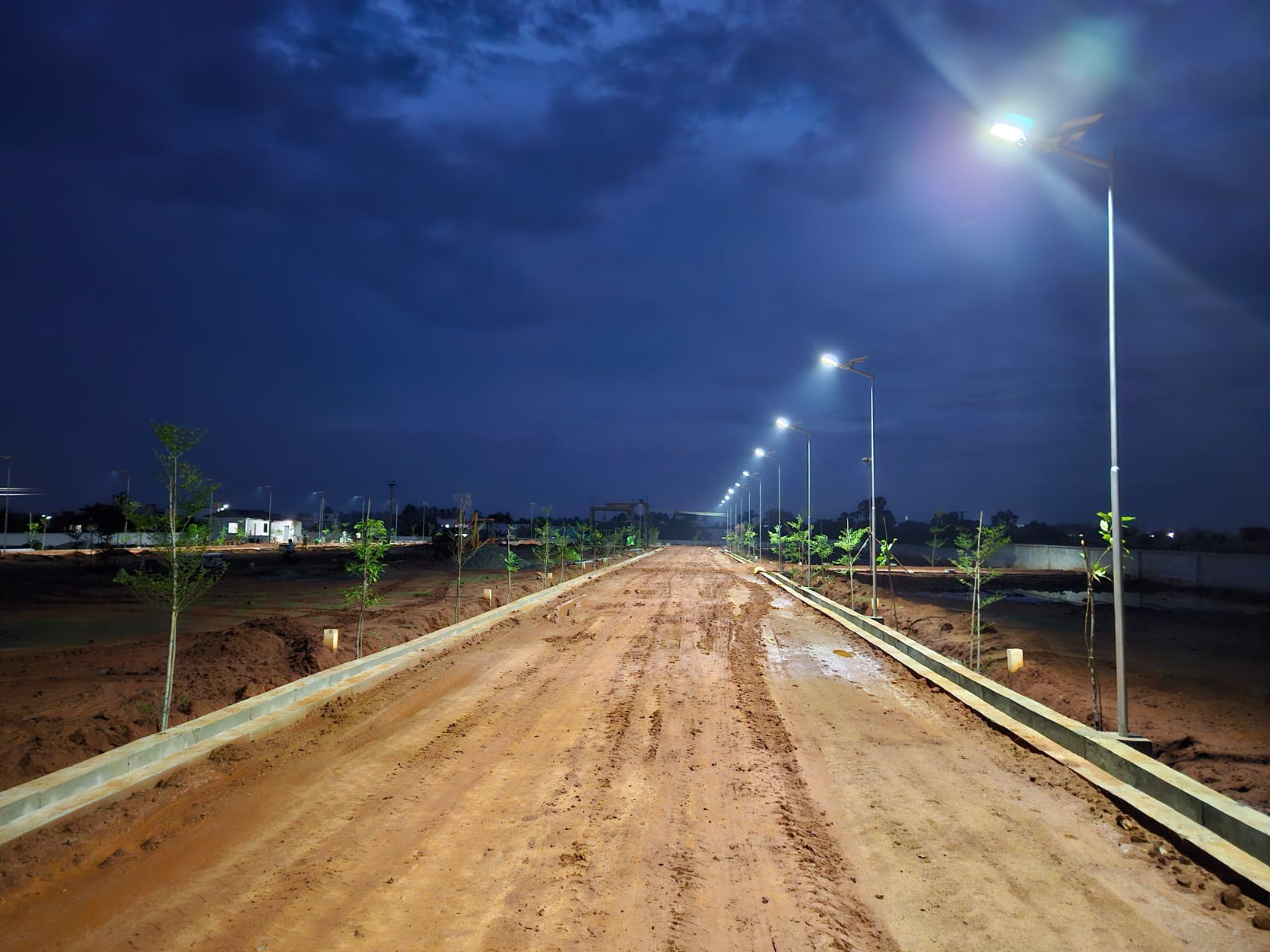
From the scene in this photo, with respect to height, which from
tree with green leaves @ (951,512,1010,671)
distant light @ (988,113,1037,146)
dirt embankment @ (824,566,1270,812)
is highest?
distant light @ (988,113,1037,146)

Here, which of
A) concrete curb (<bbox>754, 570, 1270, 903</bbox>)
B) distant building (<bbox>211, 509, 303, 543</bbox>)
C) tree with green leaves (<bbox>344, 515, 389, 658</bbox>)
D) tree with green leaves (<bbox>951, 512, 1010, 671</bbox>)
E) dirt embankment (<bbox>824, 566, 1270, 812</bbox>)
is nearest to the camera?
concrete curb (<bbox>754, 570, 1270, 903</bbox>)

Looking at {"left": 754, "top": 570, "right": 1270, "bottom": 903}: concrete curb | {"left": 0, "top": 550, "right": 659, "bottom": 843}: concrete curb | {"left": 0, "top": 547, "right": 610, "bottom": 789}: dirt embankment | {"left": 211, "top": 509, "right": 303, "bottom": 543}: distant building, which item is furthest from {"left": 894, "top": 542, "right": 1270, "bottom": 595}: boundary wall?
{"left": 211, "top": 509, "right": 303, "bottom": 543}: distant building

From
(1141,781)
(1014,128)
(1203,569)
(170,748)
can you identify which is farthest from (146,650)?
(1203,569)

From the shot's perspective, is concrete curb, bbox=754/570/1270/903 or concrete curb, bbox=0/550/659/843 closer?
concrete curb, bbox=754/570/1270/903

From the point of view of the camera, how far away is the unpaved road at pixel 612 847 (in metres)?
4.52

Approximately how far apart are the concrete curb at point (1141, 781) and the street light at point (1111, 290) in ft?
1.77

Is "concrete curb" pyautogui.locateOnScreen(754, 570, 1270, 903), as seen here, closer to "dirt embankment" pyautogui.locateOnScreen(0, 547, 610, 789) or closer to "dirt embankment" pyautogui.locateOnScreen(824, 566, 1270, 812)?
"dirt embankment" pyautogui.locateOnScreen(824, 566, 1270, 812)

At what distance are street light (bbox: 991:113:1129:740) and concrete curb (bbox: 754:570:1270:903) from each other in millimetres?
540

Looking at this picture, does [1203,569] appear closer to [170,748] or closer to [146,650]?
[146,650]

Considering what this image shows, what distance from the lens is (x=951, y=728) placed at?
9.60 meters

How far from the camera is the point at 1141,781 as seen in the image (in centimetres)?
716

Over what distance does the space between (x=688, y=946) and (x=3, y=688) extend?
11330 millimetres

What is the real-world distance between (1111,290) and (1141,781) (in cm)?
536

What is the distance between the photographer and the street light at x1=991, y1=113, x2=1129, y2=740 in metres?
8.16
